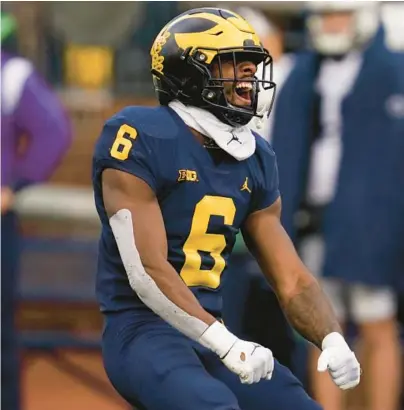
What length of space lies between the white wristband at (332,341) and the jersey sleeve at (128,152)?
0.60 meters

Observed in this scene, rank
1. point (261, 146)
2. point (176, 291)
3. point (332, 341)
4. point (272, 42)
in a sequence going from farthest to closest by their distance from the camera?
1. point (272, 42)
2. point (261, 146)
3. point (332, 341)
4. point (176, 291)

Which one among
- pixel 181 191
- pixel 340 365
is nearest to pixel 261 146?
pixel 181 191

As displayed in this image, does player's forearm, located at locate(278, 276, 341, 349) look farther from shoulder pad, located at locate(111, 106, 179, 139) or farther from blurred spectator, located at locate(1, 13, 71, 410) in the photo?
blurred spectator, located at locate(1, 13, 71, 410)

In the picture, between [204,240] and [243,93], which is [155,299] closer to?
[204,240]

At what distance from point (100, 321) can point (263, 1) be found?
2.47 metres

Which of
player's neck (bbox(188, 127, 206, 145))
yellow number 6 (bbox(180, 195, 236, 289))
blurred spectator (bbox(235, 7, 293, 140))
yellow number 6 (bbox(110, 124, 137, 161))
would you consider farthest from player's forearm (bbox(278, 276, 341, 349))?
blurred spectator (bbox(235, 7, 293, 140))

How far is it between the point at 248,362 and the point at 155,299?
0.98 ft

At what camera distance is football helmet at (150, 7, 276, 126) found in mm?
3596

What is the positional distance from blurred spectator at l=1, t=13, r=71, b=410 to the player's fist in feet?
8.02

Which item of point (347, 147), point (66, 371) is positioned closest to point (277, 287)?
point (347, 147)

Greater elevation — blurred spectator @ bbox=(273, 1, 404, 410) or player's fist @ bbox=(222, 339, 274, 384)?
player's fist @ bbox=(222, 339, 274, 384)

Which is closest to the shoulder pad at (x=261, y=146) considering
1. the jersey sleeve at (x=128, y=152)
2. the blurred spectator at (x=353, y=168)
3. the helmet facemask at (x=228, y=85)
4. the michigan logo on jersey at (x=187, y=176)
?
the helmet facemask at (x=228, y=85)

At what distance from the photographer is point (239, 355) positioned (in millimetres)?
3336

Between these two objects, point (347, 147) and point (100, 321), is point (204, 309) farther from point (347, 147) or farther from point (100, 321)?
point (100, 321)
